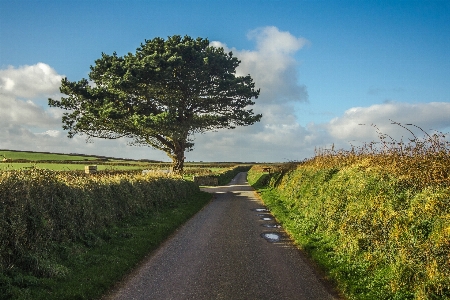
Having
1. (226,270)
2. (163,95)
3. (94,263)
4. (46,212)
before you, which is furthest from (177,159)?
(226,270)

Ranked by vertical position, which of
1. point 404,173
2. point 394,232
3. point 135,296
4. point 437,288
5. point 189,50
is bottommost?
point 135,296

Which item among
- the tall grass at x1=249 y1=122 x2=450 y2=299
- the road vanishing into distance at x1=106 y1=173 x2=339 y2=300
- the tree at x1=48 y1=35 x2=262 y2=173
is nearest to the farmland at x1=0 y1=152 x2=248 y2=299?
the road vanishing into distance at x1=106 y1=173 x2=339 y2=300

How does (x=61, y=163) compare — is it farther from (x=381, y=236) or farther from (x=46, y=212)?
(x=381, y=236)

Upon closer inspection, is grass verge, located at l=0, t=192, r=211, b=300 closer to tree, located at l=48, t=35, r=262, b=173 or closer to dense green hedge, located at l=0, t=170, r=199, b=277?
dense green hedge, located at l=0, t=170, r=199, b=277

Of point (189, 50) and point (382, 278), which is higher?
point (189, 50)

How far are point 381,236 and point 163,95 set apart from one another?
105 ft

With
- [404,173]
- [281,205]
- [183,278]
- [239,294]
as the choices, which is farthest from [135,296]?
[281,205]

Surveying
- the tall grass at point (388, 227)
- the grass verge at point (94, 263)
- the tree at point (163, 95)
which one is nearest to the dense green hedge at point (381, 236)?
the tall grass at point (388, 227)

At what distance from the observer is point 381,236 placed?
10.2m

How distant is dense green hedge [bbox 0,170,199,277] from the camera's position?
9.30 m

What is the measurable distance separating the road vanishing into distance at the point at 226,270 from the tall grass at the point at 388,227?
91 centimetres

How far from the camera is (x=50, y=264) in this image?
380 inches

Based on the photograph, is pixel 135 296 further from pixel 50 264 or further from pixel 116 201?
pixel 116 201

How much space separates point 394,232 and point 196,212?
15.8 meters
